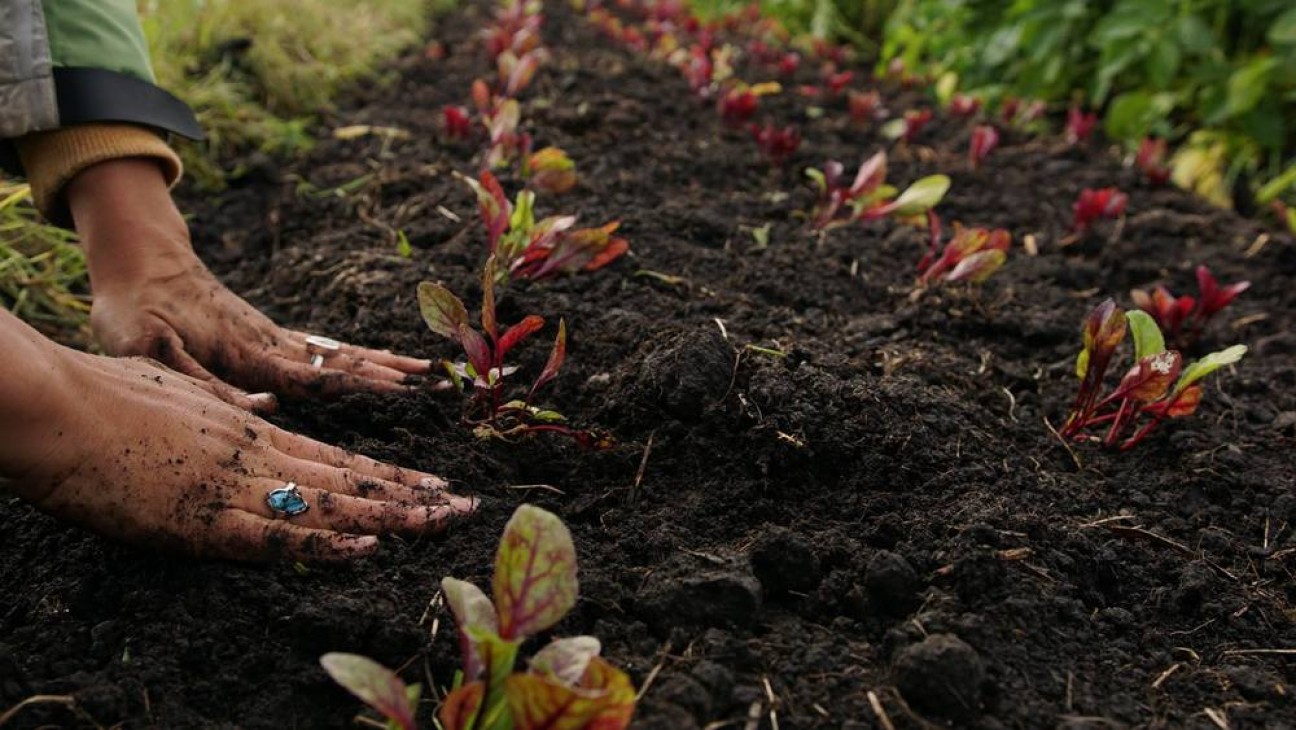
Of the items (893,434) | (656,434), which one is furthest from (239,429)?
(893,434)

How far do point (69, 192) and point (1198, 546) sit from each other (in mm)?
2448

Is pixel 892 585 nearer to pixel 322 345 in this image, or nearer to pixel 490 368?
pixel 490 368

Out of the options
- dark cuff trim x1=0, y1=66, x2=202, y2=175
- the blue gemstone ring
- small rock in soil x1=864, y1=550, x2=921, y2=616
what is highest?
dark cuff trim x1=0, y1=66, x2=202, y2=175

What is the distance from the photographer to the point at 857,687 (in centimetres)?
150

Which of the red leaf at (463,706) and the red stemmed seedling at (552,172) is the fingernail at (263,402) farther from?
the red stemmed seedling at (552,172)

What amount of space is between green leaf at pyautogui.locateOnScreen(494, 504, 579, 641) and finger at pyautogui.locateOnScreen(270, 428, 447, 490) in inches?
21.0

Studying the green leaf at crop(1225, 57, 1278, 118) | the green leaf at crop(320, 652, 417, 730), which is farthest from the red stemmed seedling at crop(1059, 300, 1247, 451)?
the green leaf at crop(1225, 57, 1278, 118)

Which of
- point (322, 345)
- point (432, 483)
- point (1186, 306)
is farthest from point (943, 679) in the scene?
point (1186, 306)

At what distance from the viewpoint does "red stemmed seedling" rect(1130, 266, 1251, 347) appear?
278 centimetres

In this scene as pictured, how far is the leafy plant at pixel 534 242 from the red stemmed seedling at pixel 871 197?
3.02 feet

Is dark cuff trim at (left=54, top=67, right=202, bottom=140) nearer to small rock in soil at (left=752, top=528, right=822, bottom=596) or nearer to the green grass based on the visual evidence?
the green grass

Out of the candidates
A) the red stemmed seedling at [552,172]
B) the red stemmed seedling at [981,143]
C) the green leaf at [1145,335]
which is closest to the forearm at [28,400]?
the red stemmed seedling at [552,172]

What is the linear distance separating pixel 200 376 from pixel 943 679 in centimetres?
148

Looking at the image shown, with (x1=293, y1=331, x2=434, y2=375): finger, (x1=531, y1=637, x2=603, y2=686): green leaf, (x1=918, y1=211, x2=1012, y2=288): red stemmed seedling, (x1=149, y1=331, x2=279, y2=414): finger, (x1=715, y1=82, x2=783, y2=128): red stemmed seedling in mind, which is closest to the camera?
(x1=531, y1=637, x2=603, y2=686): green leaf
